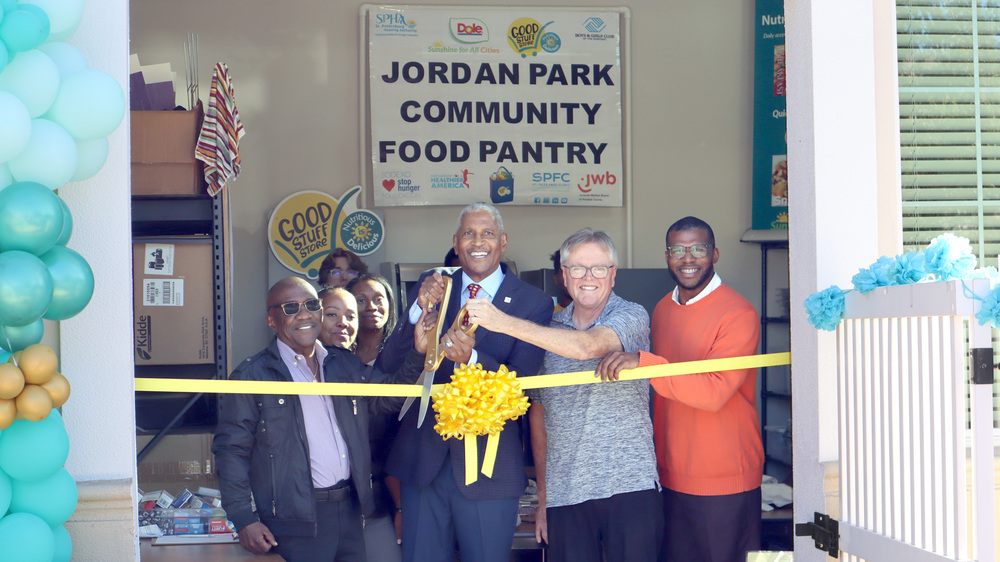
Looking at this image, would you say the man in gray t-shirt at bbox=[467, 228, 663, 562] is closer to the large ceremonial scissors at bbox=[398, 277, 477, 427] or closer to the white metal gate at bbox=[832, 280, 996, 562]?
the large ceremonial scissors at bbox=[398, 277, 477, 427]

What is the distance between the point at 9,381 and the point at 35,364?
0.09m

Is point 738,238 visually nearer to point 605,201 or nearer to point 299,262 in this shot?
point 605,201

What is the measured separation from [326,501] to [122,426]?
82 centimetres

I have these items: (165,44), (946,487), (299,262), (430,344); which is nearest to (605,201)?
(299,262)

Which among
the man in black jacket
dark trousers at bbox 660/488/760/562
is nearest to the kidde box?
the man in black jacket

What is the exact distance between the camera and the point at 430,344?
3.14m

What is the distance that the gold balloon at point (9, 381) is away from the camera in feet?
7.42

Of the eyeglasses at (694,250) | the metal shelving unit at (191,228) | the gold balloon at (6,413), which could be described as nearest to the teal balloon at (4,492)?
the gold balloon at (6,413)

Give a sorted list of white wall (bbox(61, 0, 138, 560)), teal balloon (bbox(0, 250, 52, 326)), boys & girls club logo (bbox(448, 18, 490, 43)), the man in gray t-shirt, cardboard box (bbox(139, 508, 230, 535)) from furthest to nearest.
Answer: boys & girls club logo (bbox(448, 18, 490, 43)) → cardboard box (bbox(139, 508, 230, 535)) → the man in gray t-shirt → white wall (bbox(61, 0, 138, 560)) → teal balloon (bbox(0, 250, 52, 326))

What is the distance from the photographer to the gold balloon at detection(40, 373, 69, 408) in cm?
240

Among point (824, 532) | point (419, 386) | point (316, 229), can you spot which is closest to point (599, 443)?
point (419, 386)

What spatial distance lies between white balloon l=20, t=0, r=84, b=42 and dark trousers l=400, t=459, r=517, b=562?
1905 millimetres

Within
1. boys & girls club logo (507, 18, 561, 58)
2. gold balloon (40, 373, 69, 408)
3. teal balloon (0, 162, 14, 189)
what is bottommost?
gold balloon (40, 373, 69, 408)

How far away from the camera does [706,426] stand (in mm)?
3412
